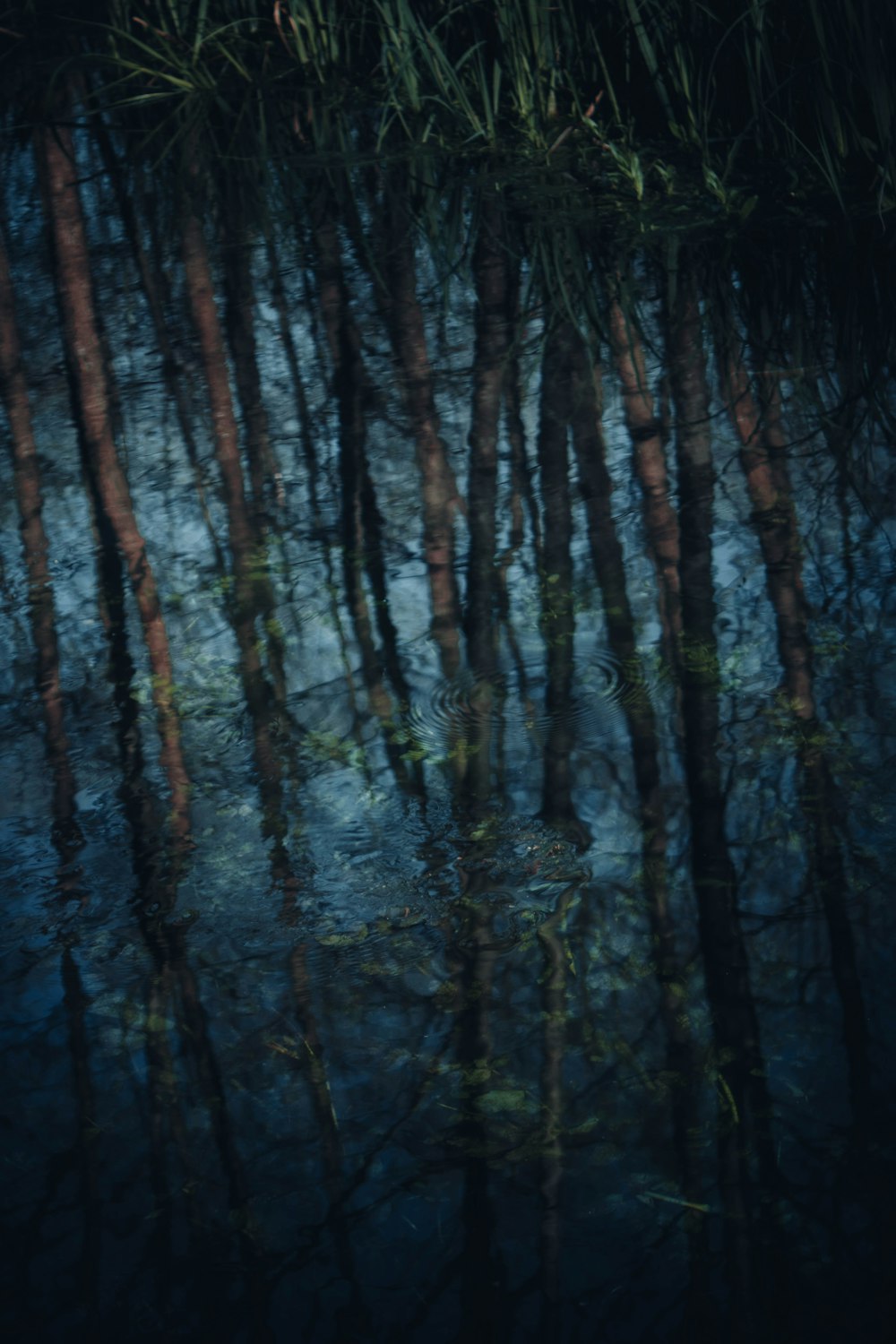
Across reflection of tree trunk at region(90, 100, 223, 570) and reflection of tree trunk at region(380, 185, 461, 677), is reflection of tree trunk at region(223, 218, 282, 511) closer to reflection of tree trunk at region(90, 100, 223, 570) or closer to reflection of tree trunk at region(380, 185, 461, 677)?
reflection of tree trunk at region(90, 100, 223, 570)

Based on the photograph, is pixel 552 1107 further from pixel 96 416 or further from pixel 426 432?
pixel 96 416

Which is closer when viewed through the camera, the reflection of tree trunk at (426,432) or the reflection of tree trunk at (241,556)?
the reflection of tree trunk at (241,556)

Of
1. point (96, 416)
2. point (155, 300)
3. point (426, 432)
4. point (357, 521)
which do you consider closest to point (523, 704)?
point (357, 521)

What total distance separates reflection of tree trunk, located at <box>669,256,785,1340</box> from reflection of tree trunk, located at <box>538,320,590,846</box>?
0.17 metres

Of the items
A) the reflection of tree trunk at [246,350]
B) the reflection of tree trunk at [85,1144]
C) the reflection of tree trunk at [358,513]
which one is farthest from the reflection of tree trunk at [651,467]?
the reflection of tree trunk at [85,1144]

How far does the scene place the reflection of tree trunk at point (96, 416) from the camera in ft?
6.86

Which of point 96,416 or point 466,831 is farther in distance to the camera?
point 96,416

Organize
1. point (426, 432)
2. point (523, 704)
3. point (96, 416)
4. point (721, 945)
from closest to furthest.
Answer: point (721, 945), point (523, 704), point (426, 432), point (96, 416)

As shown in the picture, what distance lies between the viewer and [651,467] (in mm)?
2688

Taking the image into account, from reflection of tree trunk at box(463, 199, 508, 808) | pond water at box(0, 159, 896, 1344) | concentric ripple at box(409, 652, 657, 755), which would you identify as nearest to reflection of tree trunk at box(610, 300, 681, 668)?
pond water at box(0, 159, 896, 1344)

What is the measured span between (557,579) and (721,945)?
98 centimetres

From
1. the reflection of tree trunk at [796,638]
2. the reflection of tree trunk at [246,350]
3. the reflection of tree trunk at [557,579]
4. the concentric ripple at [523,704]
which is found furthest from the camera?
the reflection of tree trunk at [246,350]

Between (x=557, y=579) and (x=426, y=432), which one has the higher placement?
(x=426, y=432)

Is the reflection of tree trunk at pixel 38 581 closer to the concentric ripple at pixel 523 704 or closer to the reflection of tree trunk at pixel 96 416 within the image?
the reflection of tree trunk at pixel 96 416
